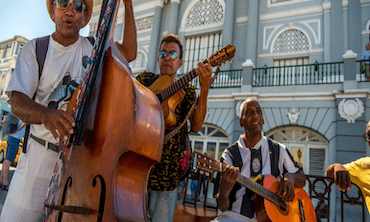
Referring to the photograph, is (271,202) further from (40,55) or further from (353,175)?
(40,55)

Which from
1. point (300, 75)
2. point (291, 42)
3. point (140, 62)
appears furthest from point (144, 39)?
point (300, 75)

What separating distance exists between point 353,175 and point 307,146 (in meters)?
7.06

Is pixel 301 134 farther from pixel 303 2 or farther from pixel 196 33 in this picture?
pixel 196 33

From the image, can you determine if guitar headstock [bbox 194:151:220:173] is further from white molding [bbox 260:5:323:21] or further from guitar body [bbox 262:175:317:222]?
white molding [bbox 260:5:323:21]

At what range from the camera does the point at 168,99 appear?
1649 millimetres

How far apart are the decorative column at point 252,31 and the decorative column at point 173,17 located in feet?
14.0

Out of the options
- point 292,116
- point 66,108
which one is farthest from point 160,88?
point 292,116

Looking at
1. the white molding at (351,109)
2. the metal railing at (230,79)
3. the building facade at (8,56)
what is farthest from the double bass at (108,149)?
the building facade at (8,56)

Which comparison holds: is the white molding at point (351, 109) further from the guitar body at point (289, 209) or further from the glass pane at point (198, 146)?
the guitar body at point (289, 209)

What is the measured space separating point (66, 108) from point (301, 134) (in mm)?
9520

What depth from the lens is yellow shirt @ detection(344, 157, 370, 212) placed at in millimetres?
2291

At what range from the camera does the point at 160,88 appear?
1758 mm

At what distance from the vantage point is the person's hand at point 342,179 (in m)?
2.19

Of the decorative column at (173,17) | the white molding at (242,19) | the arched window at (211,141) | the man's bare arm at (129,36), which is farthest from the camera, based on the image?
the decorative column at (173,17)
